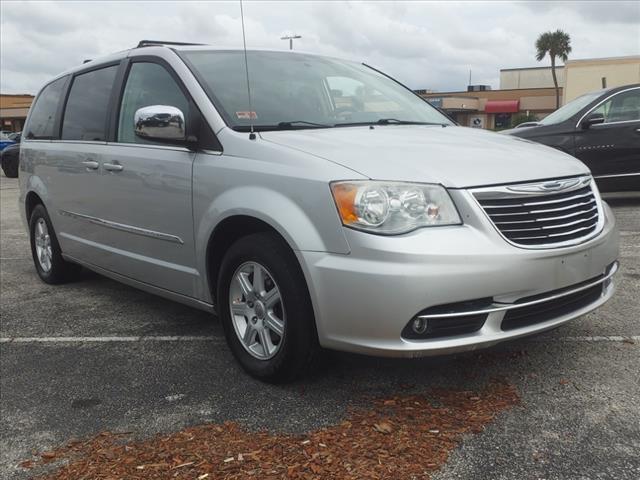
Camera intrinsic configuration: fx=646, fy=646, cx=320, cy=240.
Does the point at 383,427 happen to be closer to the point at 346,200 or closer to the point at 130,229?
the point at 346,200

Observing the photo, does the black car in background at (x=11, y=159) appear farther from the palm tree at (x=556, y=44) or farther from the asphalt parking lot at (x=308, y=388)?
the palm tree at (x=556, y=44)

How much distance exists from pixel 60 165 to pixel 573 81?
26.9 metres

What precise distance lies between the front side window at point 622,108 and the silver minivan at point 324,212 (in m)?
4.86

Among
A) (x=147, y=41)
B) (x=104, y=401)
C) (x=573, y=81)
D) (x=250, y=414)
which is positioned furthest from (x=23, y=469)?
(x=573, y=81)

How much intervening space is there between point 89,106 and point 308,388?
293 cm

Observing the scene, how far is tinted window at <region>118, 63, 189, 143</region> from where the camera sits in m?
3.83

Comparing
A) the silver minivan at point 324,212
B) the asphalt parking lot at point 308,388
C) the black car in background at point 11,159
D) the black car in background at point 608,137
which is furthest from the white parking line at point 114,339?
the black car in background at point 608,137

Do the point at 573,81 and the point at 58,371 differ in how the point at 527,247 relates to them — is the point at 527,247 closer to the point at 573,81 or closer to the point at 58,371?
the point at 58,371

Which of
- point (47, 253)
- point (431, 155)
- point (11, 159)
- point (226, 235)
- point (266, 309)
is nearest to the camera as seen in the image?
point (431, 155)

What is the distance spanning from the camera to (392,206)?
9.02 ft

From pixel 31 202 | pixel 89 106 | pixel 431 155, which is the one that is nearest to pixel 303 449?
pixel 431 155

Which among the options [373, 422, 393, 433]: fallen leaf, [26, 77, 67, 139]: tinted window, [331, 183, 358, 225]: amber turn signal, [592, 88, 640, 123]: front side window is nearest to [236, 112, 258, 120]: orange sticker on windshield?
[331, 183, 358, 225]: amber turn signal

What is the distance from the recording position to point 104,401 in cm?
322

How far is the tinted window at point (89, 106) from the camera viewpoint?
15.1 feet
